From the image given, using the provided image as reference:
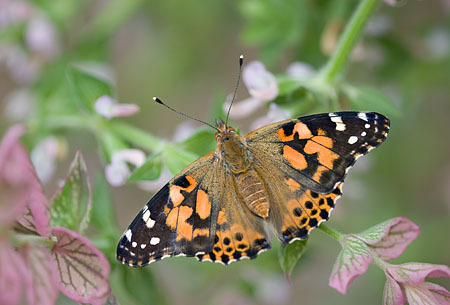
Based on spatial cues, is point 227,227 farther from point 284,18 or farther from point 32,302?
point 284,18

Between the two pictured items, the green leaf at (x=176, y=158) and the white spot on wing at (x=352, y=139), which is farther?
the green leaf at (x=176, y=158)

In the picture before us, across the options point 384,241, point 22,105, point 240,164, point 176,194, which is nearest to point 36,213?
point 176,194

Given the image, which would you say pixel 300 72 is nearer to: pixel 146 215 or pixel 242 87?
pixel 146 215

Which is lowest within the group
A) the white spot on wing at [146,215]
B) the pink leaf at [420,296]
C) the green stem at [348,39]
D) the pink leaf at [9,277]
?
the pink leaf at [9,277]

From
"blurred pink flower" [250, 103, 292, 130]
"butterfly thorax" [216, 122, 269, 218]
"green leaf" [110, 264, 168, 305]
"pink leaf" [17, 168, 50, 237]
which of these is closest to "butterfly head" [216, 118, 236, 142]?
"butterfly thorax" [216, 122, 269, 218]

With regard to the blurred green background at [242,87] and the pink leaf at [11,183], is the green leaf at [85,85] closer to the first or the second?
the blurred green background at [242,87]

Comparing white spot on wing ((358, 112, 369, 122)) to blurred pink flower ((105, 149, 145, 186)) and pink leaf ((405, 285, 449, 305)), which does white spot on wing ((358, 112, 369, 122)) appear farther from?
blurred pink flower ((105, 149, 145, 186))

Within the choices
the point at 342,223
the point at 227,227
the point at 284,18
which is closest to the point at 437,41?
the point at 284,18

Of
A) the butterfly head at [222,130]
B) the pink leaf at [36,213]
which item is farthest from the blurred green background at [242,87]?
the pink leaf at [36,213]
